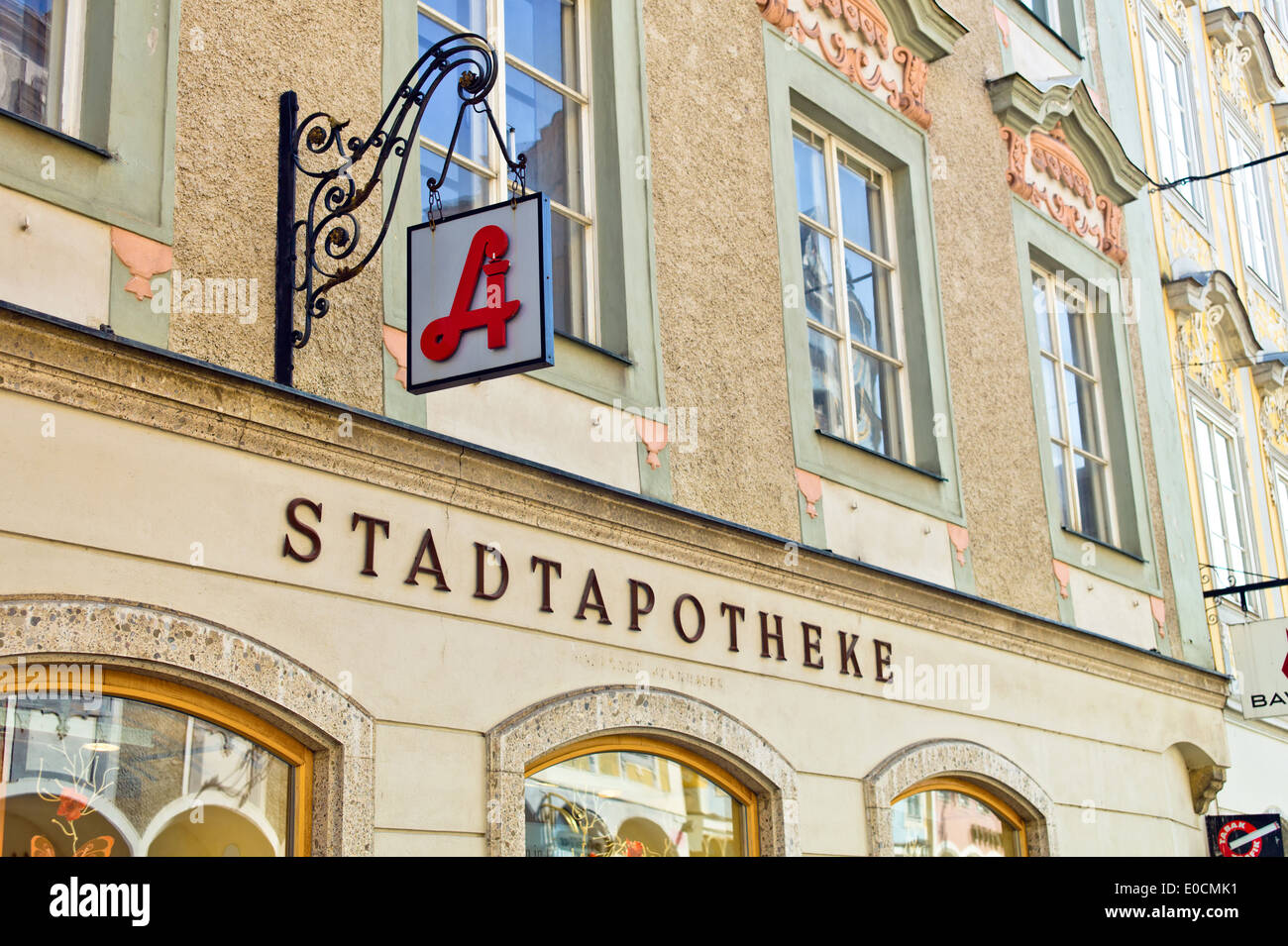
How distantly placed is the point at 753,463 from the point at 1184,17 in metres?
9.38

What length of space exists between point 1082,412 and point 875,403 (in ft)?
9.47

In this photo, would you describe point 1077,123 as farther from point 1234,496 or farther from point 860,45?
point 1234,496

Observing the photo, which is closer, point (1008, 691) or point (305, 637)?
point (305, 637)

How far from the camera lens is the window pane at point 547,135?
7.57 metres

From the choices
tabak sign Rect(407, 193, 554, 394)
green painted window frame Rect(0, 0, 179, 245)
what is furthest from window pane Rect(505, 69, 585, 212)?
green painted window frame Rect(0, 0, 179, 245)

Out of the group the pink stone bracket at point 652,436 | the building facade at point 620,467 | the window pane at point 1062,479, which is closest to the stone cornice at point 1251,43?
the building facade at point 620,467

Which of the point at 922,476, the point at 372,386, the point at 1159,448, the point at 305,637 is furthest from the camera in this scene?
the point at 1159,448

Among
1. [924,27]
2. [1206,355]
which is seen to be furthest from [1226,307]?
[924,27]

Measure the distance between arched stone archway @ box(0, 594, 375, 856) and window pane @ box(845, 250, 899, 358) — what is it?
15.4 ft

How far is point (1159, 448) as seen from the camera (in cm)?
1222

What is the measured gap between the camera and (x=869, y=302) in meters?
→ 9.80
